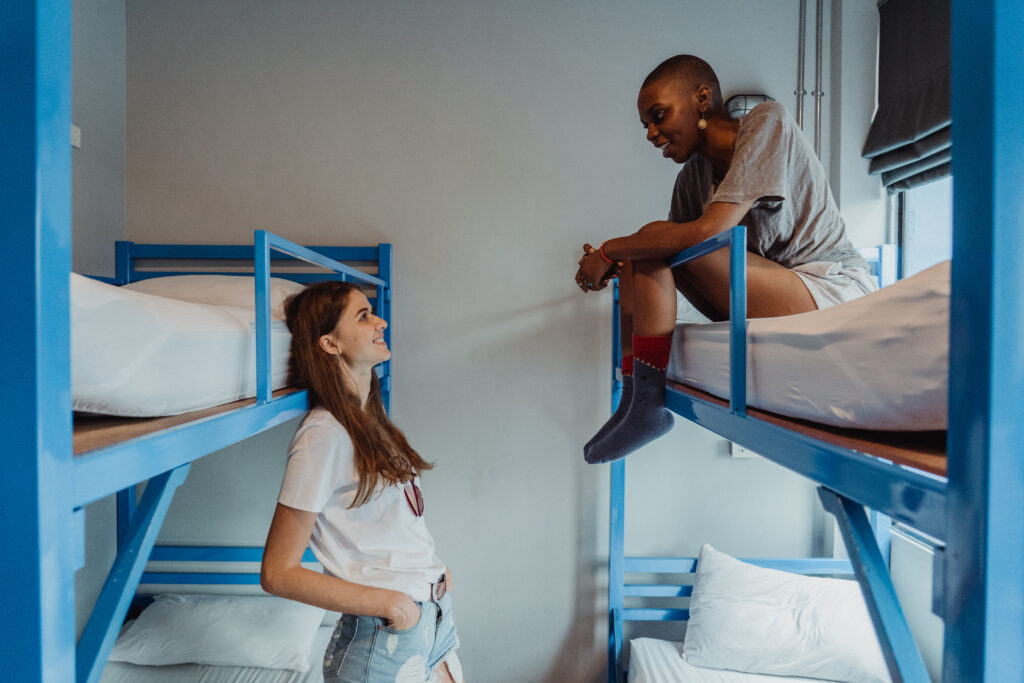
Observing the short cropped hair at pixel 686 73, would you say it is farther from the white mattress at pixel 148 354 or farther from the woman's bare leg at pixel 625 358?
the white mattress at pixel 148 354

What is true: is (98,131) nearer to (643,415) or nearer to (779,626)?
(643,415)

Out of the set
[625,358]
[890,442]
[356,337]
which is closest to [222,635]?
[356,337]

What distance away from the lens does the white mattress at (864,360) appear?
53 cm

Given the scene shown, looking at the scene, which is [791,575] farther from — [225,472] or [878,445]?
[225,472]

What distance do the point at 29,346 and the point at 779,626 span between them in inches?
82.3

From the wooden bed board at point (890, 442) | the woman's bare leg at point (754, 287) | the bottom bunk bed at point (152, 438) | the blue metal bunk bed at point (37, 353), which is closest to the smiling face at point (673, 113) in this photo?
the woman's bare leg at point (754, 287)

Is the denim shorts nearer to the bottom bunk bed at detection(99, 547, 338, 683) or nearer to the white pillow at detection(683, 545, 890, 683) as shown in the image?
the bottom bunk bed at detection(99, 547, 338, 683)

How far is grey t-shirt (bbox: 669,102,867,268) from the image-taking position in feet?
3.46

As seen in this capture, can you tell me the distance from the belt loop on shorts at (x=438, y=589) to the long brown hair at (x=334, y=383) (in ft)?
0.80

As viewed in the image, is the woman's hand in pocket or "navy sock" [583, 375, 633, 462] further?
"navy sock" [583, 375, 633, 462]

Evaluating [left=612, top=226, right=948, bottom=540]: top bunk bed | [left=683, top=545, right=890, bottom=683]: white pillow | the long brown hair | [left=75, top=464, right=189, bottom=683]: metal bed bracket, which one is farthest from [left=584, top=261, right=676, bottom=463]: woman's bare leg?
[left=683, top=545, right=890, bottom=683]: white pillow

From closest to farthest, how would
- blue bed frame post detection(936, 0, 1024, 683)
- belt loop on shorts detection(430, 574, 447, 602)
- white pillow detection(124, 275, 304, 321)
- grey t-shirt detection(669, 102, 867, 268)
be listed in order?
blue bed frame post detection(936, 0, 1024, 683), grey t-shirt detection(669, 102, 867, 268), belt loop on shorts detection(430, 574, 447, 602), white pillow detection(124, 275, 304, 321)

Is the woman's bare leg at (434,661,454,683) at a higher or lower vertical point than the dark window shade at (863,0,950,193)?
lower

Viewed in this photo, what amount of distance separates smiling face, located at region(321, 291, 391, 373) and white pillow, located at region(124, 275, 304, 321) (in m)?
0.30
